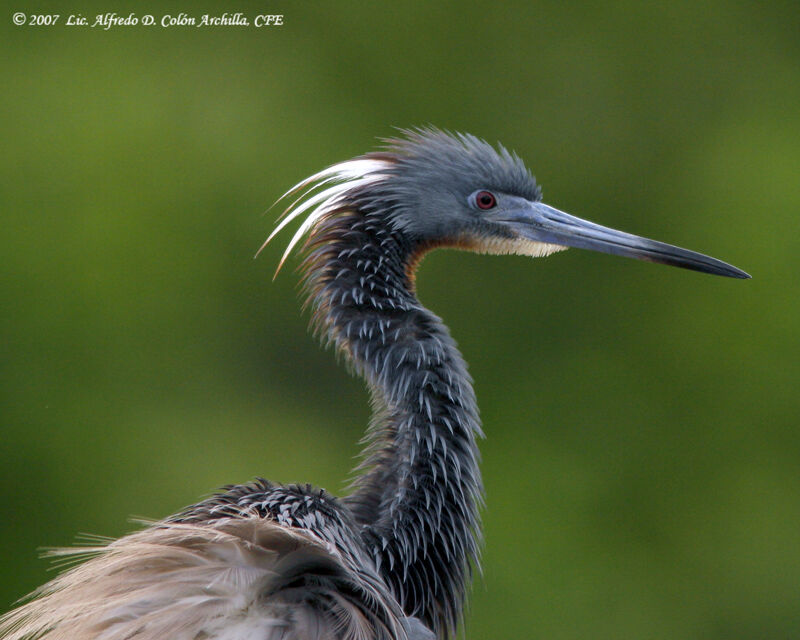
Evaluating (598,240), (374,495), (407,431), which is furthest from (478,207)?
(374,495)

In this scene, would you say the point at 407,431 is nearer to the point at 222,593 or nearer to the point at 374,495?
the point at 374,495

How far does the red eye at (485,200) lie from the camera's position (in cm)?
216

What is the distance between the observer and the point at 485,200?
2180 millimetres

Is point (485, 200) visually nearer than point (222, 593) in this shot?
No

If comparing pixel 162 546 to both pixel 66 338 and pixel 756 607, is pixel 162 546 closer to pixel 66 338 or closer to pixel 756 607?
pixel 66 338

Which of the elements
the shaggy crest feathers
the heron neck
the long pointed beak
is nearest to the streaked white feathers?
the shaggy crest feathers

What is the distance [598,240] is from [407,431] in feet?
1.99

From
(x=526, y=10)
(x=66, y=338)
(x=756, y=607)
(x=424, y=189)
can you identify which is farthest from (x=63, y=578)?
(x=526, y=10)

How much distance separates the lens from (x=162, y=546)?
1.63m

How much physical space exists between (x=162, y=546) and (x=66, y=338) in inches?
145

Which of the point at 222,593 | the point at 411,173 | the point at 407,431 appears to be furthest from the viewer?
the point at 411,173

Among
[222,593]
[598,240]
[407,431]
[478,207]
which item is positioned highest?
[478,207]

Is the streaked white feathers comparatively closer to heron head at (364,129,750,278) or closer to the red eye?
heron head at (364,129,750,278)

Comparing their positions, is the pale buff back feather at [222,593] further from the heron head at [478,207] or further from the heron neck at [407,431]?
the heron head at [478,207]
